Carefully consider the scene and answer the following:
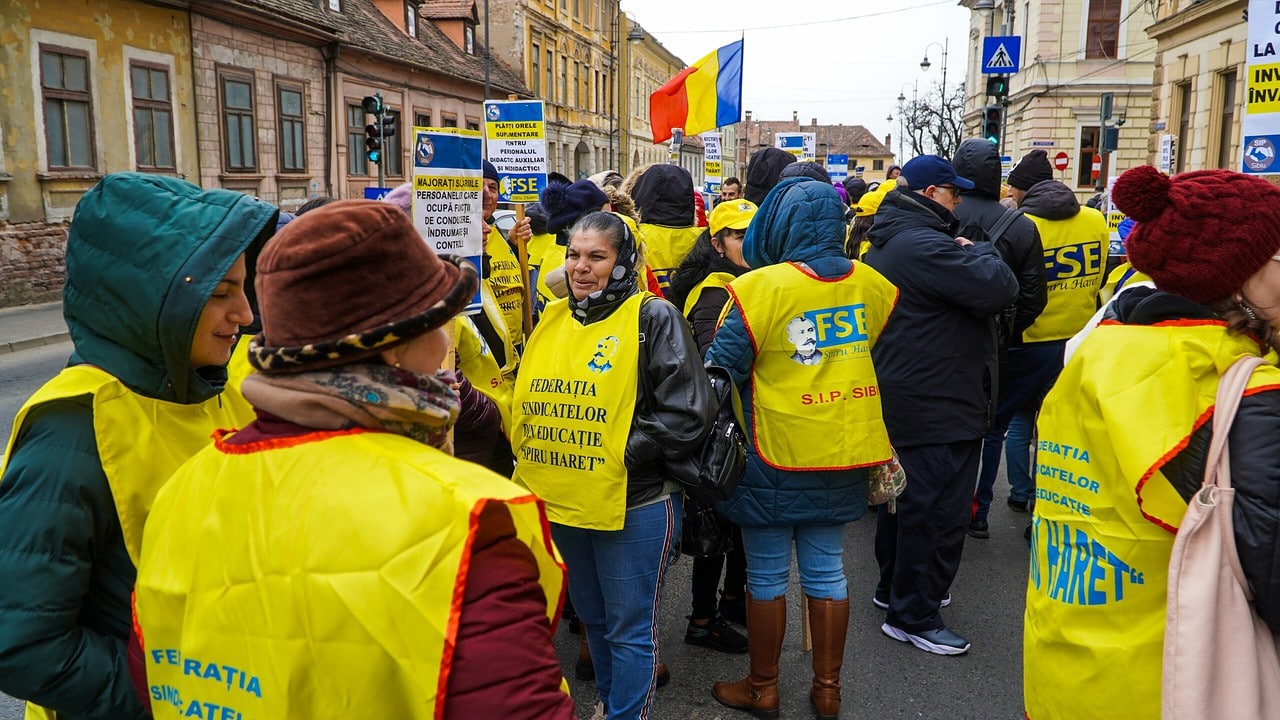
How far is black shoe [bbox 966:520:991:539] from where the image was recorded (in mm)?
6008

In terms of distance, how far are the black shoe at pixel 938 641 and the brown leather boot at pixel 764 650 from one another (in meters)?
0.89

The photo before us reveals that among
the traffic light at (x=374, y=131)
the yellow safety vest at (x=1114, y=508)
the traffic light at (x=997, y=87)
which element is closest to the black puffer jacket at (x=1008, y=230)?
the yellow safety vest at (x=1114, y=508)

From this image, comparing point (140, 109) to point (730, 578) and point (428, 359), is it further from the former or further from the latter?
point (428, 359)

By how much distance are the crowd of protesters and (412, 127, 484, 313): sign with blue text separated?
0.39 metres

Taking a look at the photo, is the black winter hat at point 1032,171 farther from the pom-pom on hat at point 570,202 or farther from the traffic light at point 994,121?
the traffic light at point 994,121

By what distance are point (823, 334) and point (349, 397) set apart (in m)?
2.61

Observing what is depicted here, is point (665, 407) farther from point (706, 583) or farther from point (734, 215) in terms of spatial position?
point (734, 215)

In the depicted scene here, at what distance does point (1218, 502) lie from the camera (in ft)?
6.26

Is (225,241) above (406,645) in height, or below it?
above

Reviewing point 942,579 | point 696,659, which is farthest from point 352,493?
point 942,579

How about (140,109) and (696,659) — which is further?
(140,109)

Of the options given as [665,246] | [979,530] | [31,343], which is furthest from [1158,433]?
[31,343]

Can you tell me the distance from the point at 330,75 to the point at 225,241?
2443 cm

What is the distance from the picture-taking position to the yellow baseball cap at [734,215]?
16.3 ft
